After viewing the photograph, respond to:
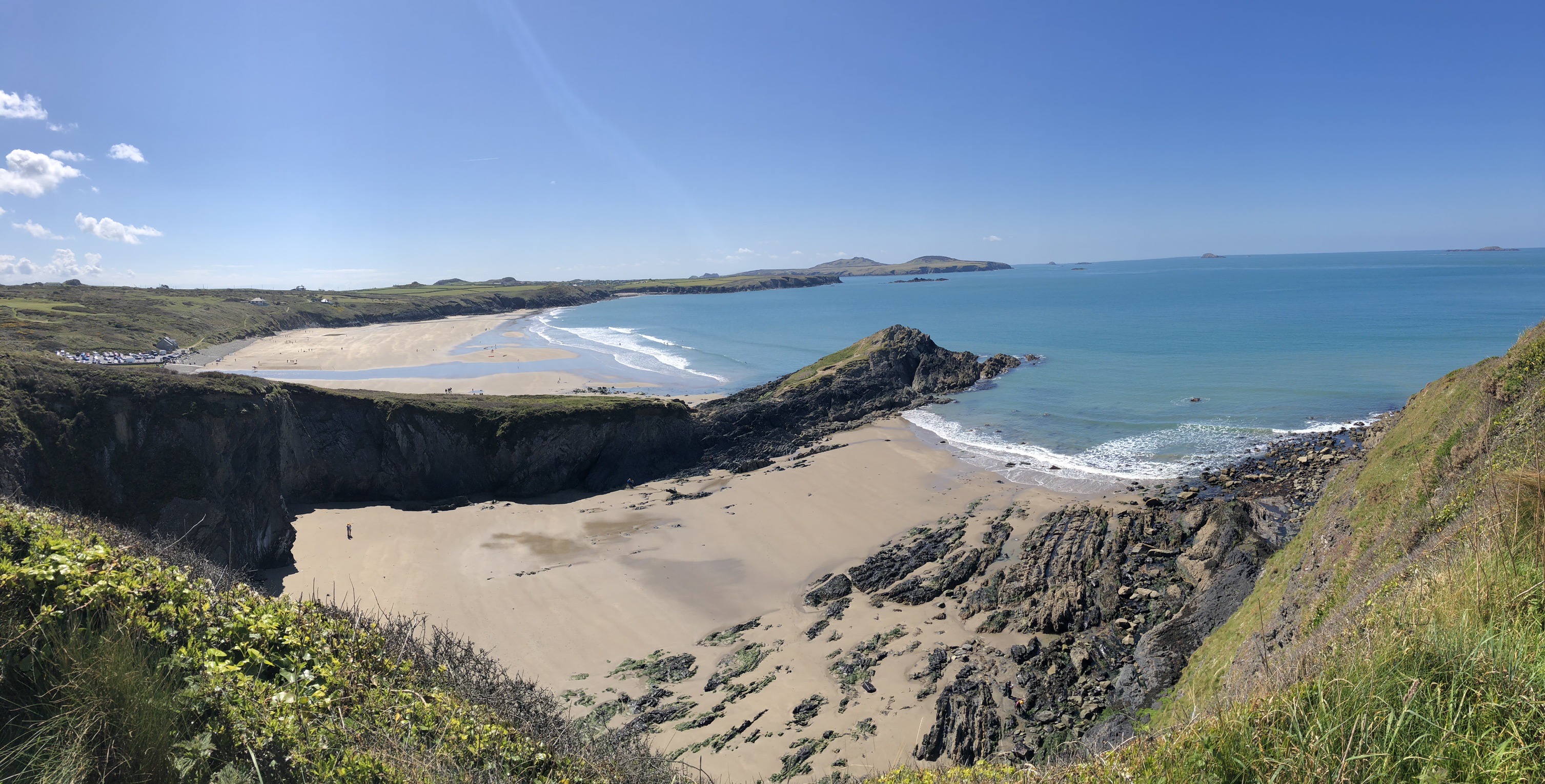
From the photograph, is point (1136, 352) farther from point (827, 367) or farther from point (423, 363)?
point (423, 363)

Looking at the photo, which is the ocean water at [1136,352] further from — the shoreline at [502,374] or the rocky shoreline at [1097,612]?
the rocky shoreline at [1097,612]

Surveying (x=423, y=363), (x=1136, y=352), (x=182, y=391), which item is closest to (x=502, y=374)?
(x=423, y=363)

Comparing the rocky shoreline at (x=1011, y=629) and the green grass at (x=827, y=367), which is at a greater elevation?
the green grass at (x=827, y=367)

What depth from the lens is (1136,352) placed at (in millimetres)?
56125

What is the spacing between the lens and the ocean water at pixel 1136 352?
30141mm

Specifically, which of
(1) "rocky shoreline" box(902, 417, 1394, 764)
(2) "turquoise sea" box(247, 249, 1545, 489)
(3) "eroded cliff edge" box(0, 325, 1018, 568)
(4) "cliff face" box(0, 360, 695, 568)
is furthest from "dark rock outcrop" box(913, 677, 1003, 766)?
(3) "eroded cliff edge" box(0, 325, 1018, 568)

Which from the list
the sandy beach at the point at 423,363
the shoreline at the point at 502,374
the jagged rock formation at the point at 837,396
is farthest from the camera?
the sandy beach at the point at 423,363

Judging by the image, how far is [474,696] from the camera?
21.6ft

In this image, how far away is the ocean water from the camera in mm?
30141

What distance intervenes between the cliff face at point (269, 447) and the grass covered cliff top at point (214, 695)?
10.7 metres

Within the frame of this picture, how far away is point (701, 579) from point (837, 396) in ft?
71.4

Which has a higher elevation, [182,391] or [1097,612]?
[182,391]

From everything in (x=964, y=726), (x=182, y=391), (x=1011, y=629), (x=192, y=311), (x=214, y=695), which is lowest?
(x=964, y=726)

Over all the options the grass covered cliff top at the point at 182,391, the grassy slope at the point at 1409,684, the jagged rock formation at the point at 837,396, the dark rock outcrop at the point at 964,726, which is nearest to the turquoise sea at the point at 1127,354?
the jagged rock formation at the point at 837,396
